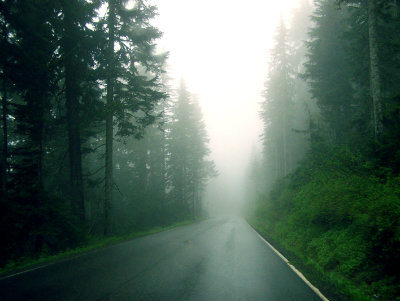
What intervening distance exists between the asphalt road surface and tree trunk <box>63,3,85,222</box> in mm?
6202

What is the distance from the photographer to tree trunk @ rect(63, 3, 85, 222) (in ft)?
47.1

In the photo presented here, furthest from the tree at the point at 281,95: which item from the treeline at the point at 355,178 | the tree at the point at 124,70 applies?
the tree at the point at 124,70

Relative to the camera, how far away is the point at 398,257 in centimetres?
604

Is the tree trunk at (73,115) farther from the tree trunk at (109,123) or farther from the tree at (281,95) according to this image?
the tree at (281,95)

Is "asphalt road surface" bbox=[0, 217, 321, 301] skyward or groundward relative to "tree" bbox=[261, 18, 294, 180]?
groundward

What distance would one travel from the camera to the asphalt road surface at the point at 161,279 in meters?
5.43

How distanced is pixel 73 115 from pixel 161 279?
1190cm

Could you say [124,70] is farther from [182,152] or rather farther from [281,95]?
[281,95]

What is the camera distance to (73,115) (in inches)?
593

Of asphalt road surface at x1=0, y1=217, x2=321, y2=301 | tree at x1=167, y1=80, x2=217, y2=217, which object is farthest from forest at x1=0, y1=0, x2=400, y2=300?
tree at x1=167, y1=80, x2=217, y2=217

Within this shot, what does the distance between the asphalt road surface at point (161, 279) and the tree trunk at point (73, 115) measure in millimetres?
6202

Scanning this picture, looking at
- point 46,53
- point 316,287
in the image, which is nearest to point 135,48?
point 46,53

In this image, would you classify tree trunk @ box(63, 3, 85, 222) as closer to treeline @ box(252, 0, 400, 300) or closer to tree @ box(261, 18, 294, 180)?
treeline @ box(252, 0, 400, 300)

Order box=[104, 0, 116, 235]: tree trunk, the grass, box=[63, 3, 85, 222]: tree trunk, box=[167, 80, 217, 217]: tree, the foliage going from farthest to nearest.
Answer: box=[167, 80, 217, 217]: tree
box=[104, 0, 116, 235]: tree trunk
box=[63, 3, 85, 222]: tree trunk
the grass
the foliage
